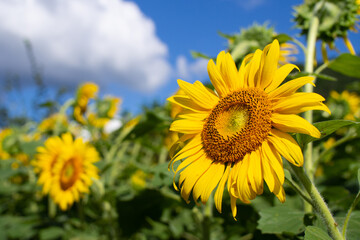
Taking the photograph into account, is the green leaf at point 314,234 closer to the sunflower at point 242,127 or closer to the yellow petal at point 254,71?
the sunflower at point 242,127

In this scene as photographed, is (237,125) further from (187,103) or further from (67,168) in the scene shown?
(67,168)

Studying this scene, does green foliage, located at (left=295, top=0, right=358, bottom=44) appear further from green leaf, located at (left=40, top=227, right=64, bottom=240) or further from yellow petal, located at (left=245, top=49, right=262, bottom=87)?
green leaf, located at (left=40, top=227, right=64, bottom=240)

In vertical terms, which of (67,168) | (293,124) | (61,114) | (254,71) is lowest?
(293,124)

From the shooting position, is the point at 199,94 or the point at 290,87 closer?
the point at 290,87

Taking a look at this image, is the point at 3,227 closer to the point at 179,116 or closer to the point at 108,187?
the point at 108,187

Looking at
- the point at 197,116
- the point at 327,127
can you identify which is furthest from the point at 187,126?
the point at 327,127

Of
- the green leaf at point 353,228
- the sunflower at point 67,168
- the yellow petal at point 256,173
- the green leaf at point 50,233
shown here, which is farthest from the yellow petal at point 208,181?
the green leaf at point 50,233

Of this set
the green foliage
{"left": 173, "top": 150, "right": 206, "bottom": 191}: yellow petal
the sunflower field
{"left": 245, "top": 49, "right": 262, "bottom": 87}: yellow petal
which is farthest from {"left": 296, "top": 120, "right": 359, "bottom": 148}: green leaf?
the green foliage
